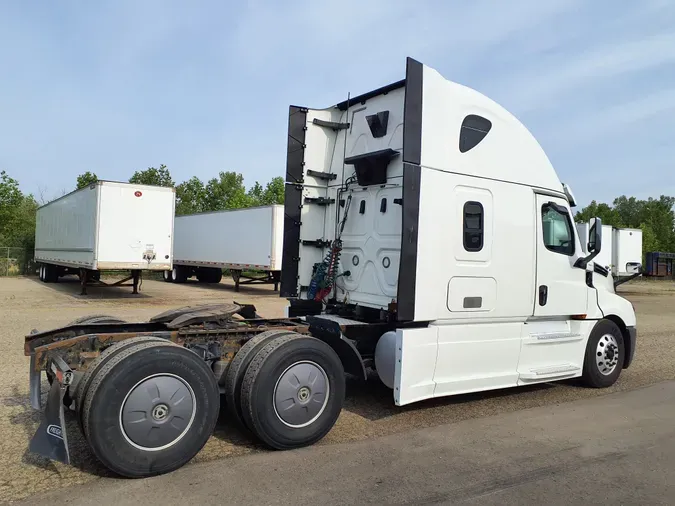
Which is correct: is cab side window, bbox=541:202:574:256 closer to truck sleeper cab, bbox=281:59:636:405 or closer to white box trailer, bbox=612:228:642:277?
truck sleeper cab, bbox=281:59:636:405

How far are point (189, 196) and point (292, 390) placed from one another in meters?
55.1

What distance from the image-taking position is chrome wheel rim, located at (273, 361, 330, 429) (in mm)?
4715

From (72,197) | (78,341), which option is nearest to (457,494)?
(78,341)

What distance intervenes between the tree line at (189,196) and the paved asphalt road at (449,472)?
3971 cm

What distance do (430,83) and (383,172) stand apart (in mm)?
1193

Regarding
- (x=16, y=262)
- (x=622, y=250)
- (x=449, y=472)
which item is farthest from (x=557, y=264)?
(x=16, y=262)

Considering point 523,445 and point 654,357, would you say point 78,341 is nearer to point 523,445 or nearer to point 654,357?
point 523,445

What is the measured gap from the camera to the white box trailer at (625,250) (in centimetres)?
2833

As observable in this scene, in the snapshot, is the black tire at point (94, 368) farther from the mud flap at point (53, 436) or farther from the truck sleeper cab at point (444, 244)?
the truck sleeper cab at point (444, 244)

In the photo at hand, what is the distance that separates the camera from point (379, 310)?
6328mm

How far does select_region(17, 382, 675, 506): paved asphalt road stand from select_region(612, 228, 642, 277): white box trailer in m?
25.4

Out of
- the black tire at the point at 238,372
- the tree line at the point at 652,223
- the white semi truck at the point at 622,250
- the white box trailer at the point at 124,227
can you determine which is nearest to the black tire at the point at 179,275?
the white box trailer at the point at 124,227

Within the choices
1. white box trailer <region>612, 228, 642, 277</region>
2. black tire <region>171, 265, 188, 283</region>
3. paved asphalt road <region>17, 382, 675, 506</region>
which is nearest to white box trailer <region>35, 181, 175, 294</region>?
black tire <region>171, 265, 188, 283</region>

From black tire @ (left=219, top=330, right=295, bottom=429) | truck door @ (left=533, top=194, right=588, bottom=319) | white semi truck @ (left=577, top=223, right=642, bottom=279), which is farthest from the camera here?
white semi truck @ (left=577, top=223, right=642, bottom=279)
